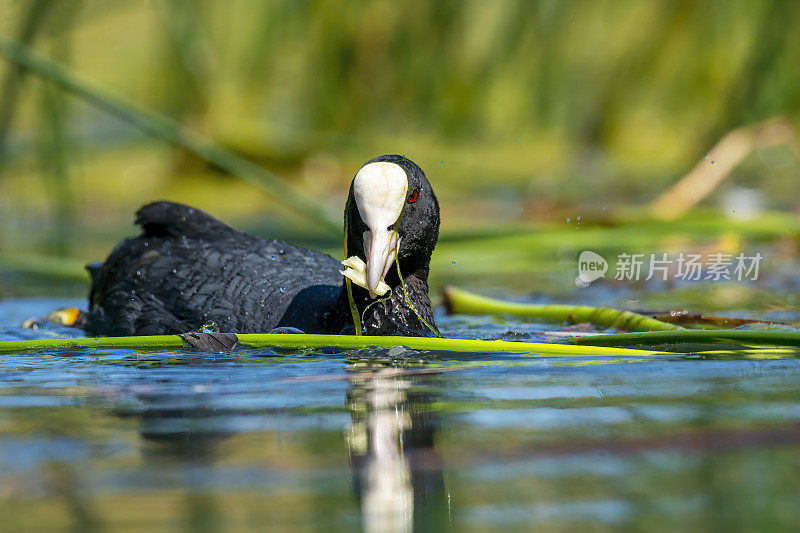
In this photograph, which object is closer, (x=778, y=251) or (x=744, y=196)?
(x=778, y=251)

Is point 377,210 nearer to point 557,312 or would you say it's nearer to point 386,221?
point 386,221

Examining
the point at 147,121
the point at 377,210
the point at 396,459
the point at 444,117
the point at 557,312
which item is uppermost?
the point at 444,117

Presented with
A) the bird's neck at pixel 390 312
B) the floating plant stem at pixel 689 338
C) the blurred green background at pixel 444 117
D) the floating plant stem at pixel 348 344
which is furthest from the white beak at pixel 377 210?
the blurred green background at pixel 444 117

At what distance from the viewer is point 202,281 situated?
4.06 metres

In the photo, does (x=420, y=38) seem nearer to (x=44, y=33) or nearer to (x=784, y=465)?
(x=44, y=33)

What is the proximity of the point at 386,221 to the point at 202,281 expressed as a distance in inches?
34.3

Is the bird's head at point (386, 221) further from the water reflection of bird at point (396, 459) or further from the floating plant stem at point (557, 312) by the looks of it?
the water reflection of bird at point (396, 459)

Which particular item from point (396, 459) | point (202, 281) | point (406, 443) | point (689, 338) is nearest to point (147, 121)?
point (202, 281)

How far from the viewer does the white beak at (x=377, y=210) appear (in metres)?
3.49

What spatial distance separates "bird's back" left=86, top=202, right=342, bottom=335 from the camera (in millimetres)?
3957

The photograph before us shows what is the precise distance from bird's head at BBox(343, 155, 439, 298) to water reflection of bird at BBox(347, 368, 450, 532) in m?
0.89

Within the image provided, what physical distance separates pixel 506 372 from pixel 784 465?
3.59 feet

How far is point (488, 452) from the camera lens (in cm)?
195

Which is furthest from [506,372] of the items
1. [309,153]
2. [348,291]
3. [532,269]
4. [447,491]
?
[309,153]
